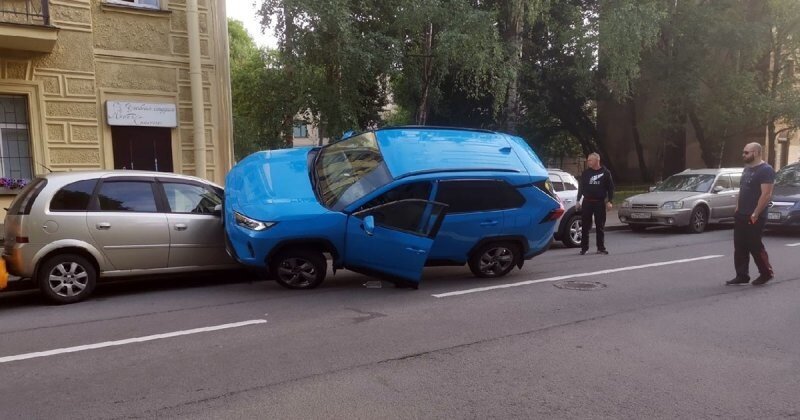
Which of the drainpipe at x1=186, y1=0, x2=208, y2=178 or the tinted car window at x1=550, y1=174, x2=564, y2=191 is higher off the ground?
the drainpipe at x1=186, y1=0, x2=208, y2=178

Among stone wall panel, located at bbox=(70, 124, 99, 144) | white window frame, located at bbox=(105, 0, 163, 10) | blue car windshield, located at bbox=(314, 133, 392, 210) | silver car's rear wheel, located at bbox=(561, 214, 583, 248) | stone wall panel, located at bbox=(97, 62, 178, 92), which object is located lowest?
silver car's rear wheel, located at bbox=(561, 214, 583, 248)

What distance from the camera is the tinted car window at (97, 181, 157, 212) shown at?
7.29 m

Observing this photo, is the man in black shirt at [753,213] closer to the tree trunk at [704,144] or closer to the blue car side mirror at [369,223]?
the blue car side mirror at [369,223]

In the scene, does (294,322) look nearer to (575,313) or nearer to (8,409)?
(8,409)

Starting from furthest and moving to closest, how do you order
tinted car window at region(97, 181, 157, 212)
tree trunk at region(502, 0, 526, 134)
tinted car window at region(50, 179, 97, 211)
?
1. tree trunk at region(502, 0, 526, 134)
2. tinted car window at region(97, 181, 157, 212)
3. tinted car window at region(50, 179, 97, 211)

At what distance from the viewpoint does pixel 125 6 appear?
41.6 feet

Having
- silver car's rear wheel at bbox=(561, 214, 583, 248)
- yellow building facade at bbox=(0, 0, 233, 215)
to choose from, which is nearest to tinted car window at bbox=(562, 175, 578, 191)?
silver car's rear wheel at bbox=(561, 214, 583, 248)

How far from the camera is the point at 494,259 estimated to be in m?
8.32

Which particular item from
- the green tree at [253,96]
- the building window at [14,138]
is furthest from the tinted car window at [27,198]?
the green tree at [253,96]

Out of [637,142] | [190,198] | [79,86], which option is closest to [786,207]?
[190,198]

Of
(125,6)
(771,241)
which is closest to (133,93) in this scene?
(125,6)

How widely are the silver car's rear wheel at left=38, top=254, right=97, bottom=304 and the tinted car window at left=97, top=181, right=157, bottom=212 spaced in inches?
28.6

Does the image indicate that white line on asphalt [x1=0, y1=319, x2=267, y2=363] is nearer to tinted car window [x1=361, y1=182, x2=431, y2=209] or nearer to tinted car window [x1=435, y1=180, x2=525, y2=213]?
tinted car window [x1=361, y1=182, x2=431, y2=209]

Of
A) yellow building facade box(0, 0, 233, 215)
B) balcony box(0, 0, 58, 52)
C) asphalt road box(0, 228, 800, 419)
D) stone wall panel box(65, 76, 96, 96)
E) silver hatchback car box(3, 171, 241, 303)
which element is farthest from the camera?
stone wall panel box(65, 76, 96, 96)
